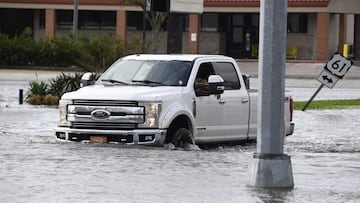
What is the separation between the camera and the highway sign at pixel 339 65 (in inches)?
1157

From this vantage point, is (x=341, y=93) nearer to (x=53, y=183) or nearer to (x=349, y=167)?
(x=349, y=167)

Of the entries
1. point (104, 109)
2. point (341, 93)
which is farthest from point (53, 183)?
point (341, 93)

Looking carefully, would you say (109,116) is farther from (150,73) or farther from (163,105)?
(150,73)

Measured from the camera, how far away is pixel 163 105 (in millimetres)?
17375

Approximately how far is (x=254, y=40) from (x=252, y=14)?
2.04 meters

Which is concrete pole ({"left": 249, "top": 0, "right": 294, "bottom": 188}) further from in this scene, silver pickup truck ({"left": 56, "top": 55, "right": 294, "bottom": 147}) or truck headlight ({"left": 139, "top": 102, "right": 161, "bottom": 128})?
silver pickup truck ({"left": 56, "top": 55, "right": 294, "bottom": 147})

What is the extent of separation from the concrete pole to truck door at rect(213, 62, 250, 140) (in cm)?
615

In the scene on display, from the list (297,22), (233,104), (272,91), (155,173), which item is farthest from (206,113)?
(297,22)

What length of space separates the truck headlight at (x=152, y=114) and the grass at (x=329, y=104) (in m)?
14.5

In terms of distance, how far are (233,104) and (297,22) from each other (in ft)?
195

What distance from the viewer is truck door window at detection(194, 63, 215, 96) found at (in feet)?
60.8

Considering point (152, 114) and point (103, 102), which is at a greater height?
point (103, 102)

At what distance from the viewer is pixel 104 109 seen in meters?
17.5

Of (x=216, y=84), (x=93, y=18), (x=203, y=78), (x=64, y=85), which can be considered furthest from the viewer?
(x=93, y=18)
